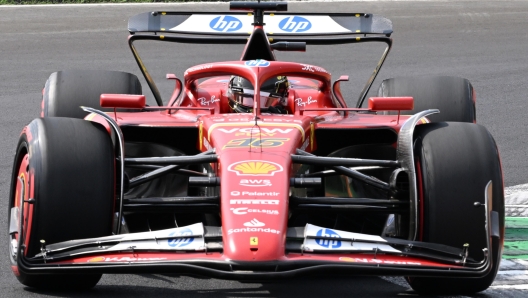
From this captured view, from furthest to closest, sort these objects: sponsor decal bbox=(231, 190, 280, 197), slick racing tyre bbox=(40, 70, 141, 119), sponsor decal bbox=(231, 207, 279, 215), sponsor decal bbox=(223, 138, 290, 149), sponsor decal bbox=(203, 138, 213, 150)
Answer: slick racing tyre bbox=(40, 70, 141, 119) < sponsor decal bbox=(203, 138, 213, 150) < sponsor decal bbox=(223, 138, 290, 149) < sponsor decal bbox=(231, 190, 280, 197) < sponsor decal bbox=(231, 207, 279, 215)

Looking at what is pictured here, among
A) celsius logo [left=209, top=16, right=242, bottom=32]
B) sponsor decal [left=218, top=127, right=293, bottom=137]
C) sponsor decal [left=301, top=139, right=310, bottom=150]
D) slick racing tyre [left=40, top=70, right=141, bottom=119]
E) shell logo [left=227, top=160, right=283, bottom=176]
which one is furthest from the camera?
celsius logo [left=209, top=16, right=242, bottom=32]

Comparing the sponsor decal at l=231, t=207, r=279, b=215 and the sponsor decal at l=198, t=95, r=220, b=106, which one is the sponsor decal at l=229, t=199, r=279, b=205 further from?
the sponsor decal at l=198, t=95, r=220, b=106

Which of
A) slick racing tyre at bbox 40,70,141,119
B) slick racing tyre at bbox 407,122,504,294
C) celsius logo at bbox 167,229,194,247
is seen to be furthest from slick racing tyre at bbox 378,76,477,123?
celsius logo at bbox 167,229,194,247

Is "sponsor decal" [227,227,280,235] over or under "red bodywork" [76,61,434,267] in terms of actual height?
under

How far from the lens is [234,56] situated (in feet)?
49.4

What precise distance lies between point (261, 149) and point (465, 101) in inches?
109

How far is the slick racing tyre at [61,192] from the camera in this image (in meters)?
5.56

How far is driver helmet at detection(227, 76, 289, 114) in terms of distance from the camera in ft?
24.9

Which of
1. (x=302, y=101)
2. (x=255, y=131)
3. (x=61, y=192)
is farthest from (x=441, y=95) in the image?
(x=61, y=192)

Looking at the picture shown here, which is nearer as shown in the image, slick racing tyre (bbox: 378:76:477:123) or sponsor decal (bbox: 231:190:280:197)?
sponsor decal (bbox: 231:190:280:197)

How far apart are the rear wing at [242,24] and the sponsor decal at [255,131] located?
251 cm

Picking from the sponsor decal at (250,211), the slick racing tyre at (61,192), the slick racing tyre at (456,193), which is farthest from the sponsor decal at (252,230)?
the slick racing tyre at (456,193)

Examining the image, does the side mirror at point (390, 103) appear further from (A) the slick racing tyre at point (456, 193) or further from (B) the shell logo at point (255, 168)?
(B) the shell logo at point (255, 168)

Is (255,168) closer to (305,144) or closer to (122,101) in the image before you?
(305,144)
